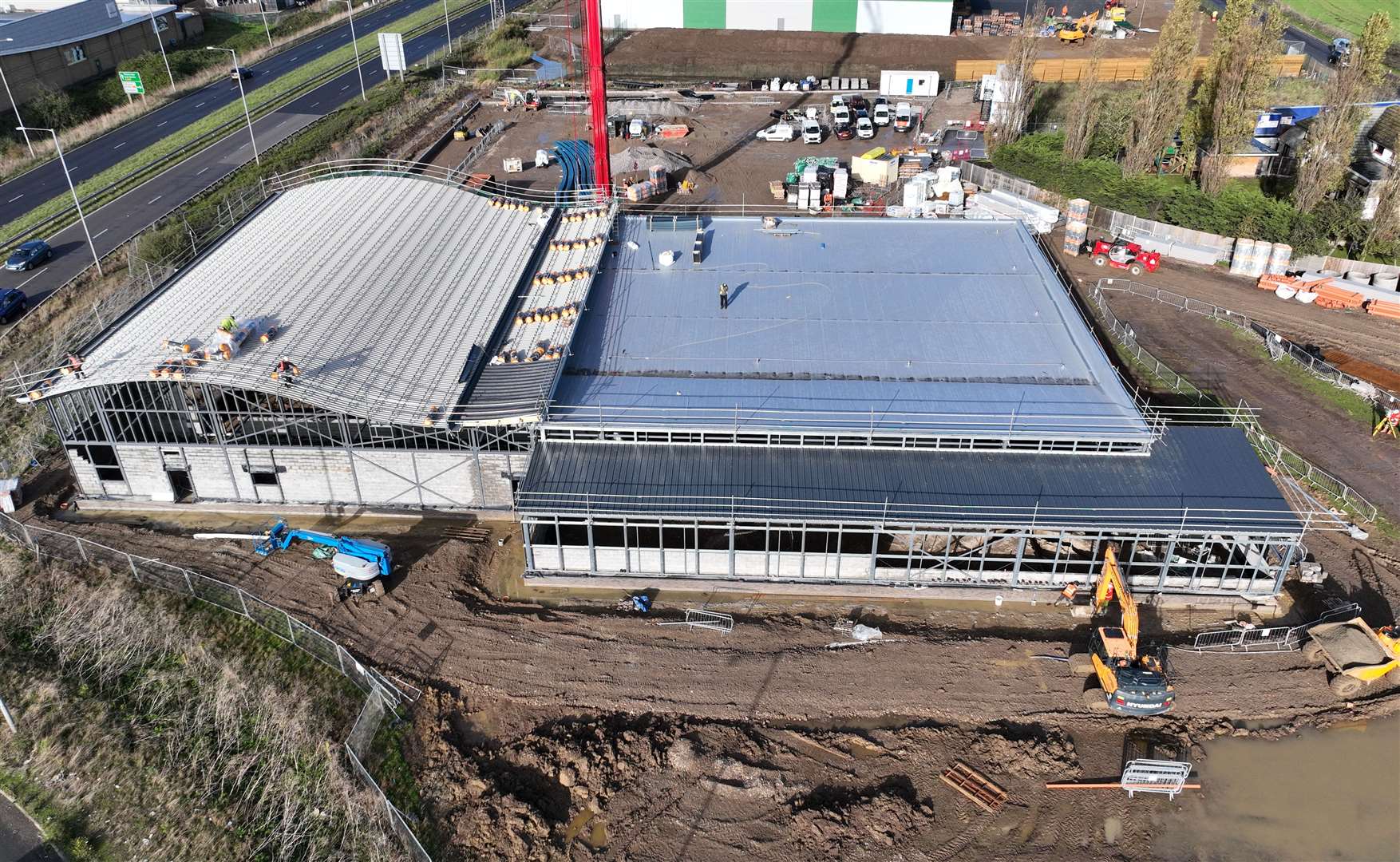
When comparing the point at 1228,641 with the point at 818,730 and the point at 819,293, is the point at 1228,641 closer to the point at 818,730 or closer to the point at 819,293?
the point at 818,730

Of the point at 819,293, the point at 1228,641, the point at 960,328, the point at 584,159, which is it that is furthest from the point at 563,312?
the point at 584,159

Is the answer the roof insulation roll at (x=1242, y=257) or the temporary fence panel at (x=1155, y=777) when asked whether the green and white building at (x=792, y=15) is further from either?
the temporary fence panel at (x=1155, y=777)

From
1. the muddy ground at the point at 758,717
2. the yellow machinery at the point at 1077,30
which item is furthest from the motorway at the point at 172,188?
the yellow machinery at the point at 1077,30

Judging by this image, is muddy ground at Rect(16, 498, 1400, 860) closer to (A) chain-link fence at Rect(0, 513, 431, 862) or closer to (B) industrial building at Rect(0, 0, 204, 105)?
(A) chain-link fence at Rect(0, 513, 431, 862)

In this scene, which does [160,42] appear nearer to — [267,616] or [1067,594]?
[267,616]

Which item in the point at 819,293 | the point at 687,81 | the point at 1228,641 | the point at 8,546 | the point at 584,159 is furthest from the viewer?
the point at 687,81

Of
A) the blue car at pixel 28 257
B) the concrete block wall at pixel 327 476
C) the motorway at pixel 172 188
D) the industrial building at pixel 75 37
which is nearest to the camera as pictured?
the concrete block wall at pixel 327 476
